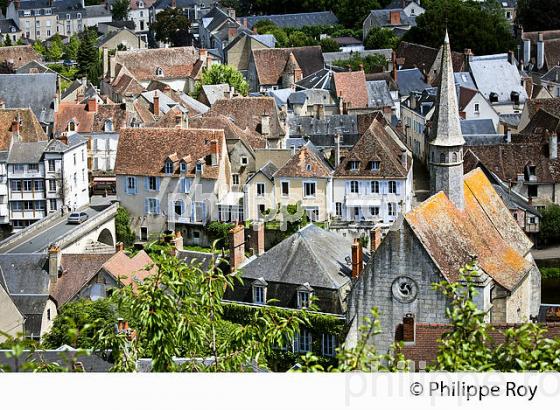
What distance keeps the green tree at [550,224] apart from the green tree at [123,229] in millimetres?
18213

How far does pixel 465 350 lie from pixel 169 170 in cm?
4126

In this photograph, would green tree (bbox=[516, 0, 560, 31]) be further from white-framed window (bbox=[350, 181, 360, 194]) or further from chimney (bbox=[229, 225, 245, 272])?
chimney (bbox=[229, 225, 245, 272])

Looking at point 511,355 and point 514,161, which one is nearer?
point 511,355

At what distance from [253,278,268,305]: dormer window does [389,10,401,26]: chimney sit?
236 feet

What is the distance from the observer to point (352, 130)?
61594 mm

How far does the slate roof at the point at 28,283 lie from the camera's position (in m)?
40.3

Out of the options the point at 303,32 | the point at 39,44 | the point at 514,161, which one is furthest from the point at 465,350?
the point at 39,44

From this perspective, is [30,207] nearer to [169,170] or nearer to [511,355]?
[169,170]

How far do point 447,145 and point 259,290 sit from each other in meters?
7.63

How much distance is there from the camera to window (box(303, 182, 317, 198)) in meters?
52.3

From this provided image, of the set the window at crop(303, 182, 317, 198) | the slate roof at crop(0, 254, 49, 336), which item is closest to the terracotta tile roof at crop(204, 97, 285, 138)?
the window at crop(303, 182, 317, 198)

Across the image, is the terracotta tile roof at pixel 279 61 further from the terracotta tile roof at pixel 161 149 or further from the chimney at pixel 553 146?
the chimney at pixel 553 146

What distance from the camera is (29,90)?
68.5 meters
